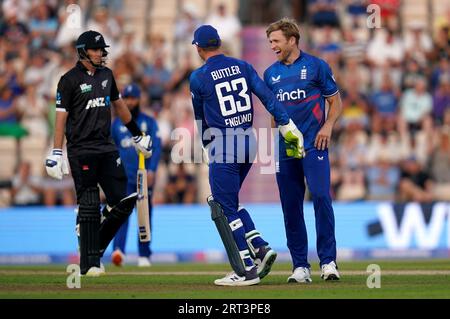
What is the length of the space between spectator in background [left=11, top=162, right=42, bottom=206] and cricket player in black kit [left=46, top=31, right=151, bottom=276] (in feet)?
34.0

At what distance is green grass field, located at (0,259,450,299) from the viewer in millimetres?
10352

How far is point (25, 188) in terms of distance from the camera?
922 inches

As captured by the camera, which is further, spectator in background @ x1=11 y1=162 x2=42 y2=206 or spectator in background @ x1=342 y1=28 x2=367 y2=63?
spectator in background @ x1=342 y1=28 x2=367 y2=63

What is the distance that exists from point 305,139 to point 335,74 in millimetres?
12965

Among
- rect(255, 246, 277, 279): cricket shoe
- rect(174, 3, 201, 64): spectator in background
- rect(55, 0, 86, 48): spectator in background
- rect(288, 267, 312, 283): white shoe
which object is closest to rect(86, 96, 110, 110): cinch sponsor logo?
rect(255, 246, 277, 279): cricket shoe

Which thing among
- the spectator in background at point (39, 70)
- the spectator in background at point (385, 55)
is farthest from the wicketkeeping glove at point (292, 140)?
the spectator in background at point (39, 70)

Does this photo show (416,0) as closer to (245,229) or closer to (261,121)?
(261,121)

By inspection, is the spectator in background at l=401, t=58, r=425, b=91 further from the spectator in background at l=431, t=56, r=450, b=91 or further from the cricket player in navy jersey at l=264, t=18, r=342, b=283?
the cricket player in navy jersey at l=264, t=18, r=342, b=283

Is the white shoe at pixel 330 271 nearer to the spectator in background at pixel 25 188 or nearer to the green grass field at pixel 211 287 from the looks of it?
the green grass field at pixel 211 287

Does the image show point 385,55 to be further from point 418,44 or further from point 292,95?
point 292,95

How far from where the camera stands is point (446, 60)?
2494cm

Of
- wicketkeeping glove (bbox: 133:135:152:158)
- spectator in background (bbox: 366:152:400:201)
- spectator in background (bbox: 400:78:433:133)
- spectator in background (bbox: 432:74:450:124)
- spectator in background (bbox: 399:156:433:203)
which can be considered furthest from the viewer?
spectator in background (bbox: 400:78:433:133)

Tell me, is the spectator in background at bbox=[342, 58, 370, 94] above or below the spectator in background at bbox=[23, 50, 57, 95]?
below

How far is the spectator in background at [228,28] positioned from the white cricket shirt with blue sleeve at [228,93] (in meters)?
14.2
